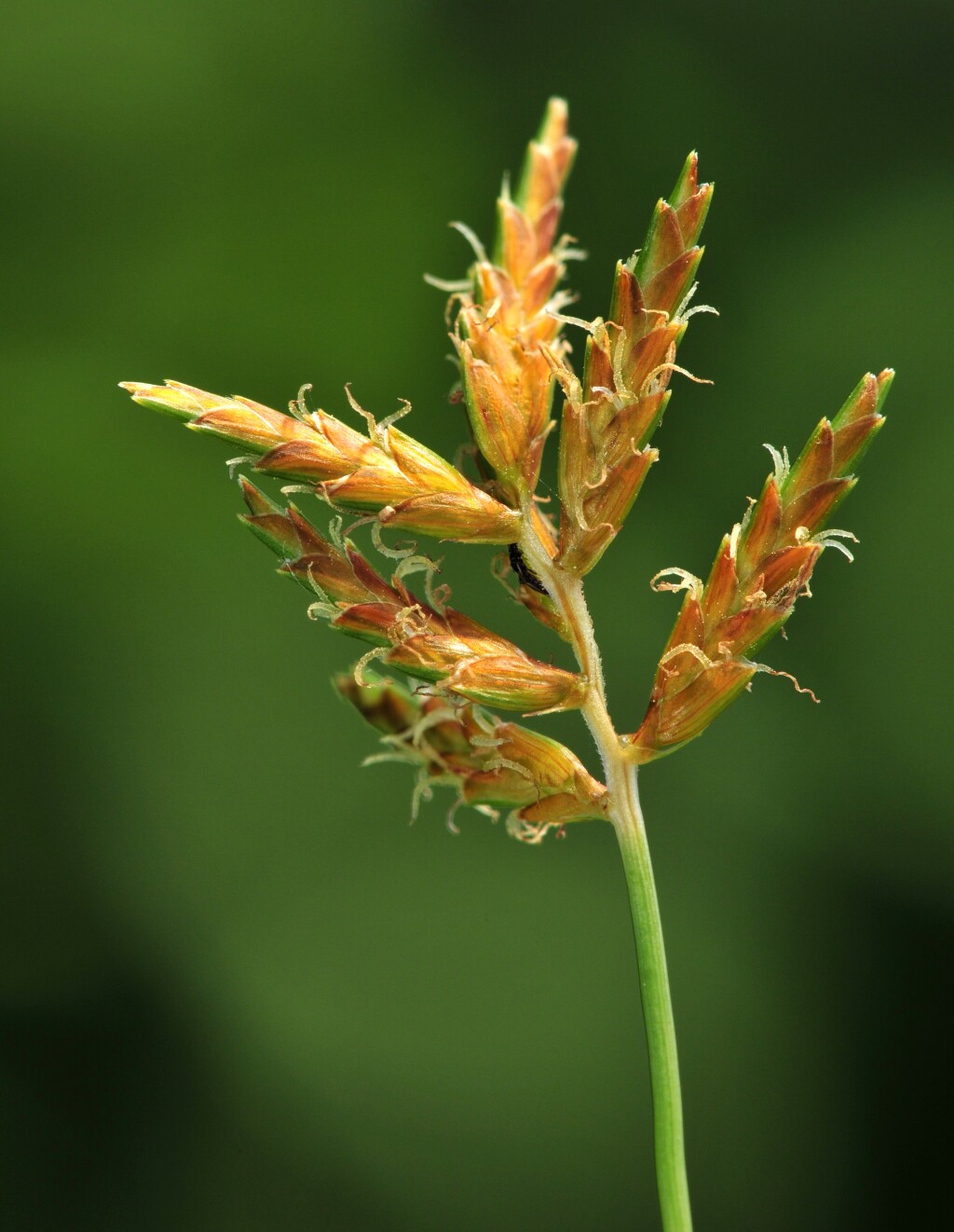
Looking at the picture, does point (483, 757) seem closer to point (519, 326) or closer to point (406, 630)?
point (406, 630)

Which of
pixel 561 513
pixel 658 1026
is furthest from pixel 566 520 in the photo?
pixel 658 1026

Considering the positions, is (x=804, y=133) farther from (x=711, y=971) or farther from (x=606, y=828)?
(x=711, y=971)

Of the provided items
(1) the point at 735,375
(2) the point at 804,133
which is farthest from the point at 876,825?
(2) the point at 804,133

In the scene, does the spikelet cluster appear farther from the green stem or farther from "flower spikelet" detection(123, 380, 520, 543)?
the green stem

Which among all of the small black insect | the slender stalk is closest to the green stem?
the slender stalk

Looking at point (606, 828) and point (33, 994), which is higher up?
point (606, 828)
